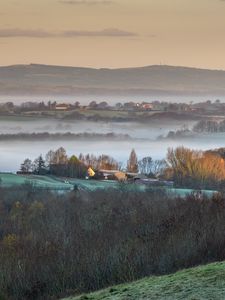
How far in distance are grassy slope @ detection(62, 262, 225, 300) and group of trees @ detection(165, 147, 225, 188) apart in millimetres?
76620

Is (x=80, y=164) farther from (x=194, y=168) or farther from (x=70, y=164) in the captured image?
(x=194, y=168)

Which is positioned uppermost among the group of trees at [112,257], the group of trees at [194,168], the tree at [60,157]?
the tree at [60,157]

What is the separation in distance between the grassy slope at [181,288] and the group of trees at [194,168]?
76.6 meters

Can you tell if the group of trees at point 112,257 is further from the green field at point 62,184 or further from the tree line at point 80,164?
the tree line at point 80,164

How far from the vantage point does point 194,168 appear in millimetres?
108875

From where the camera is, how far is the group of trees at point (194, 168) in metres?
100.0

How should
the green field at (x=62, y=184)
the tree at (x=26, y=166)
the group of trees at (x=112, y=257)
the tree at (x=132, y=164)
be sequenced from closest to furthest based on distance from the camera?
the group of trees at (x=112, y=257)
the green field at (x=62, y=184)
the tree at (x=26, y=166)
the tree at (x=132, y=164)

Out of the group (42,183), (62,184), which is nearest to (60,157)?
(62,184)

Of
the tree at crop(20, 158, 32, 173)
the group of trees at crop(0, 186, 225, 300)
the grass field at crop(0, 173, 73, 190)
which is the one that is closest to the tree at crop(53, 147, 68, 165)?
the tree at crop(20, 158, 32, 173)

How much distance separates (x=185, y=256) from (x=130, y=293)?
8.89 meters

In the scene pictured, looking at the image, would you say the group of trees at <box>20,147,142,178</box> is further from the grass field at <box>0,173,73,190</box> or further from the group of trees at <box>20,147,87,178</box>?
the grass field at <box>0,173,73,190</box>

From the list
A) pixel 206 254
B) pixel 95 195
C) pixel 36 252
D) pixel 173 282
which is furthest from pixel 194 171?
pixel 173 282

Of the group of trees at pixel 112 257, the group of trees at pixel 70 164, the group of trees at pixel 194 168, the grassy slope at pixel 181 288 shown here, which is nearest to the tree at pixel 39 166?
the group of trees at pixel 70 164

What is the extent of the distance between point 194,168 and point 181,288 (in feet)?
309
